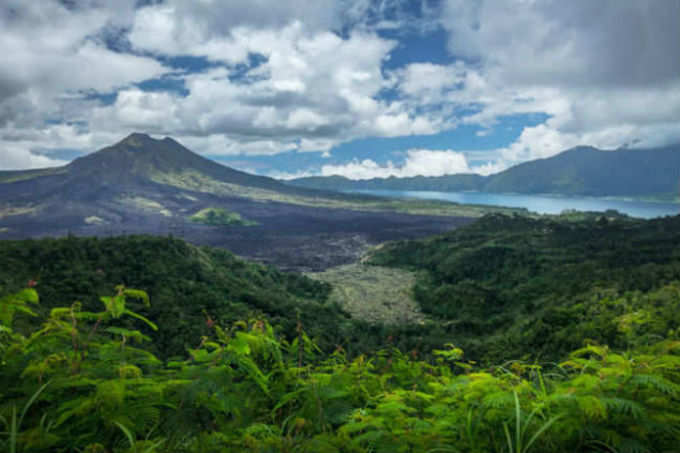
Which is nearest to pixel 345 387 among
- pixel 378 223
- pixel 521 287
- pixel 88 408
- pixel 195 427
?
pixel 195 427

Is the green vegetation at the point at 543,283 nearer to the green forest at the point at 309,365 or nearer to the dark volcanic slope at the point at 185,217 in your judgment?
the green forest at the point at 309,365

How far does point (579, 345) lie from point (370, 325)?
38.7 ft

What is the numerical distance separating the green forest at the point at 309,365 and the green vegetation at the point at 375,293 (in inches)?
70.2

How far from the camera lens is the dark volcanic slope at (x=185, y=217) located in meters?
79.4

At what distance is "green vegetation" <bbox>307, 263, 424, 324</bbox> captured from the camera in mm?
27047

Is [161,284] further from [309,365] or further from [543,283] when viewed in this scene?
[543,283]

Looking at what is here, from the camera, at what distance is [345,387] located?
2.64 meters

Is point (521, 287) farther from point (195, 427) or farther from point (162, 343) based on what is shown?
point (195, 427)

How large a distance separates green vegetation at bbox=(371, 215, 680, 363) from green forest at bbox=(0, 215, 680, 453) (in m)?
0.16

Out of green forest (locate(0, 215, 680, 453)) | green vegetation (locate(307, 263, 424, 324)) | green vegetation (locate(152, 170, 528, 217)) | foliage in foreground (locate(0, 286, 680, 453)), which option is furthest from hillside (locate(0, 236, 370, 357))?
green vegetation (locate(152, 170, 528, 217))

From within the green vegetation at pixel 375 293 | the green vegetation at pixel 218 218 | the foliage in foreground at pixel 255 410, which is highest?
the foliage in foreground at pixel 255 410

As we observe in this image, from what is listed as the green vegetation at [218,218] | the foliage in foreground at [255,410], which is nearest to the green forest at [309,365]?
the foliage in foreground at [255,410]

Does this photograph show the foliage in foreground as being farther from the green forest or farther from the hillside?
the hillside

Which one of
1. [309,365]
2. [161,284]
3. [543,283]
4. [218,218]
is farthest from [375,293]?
[218,218]
